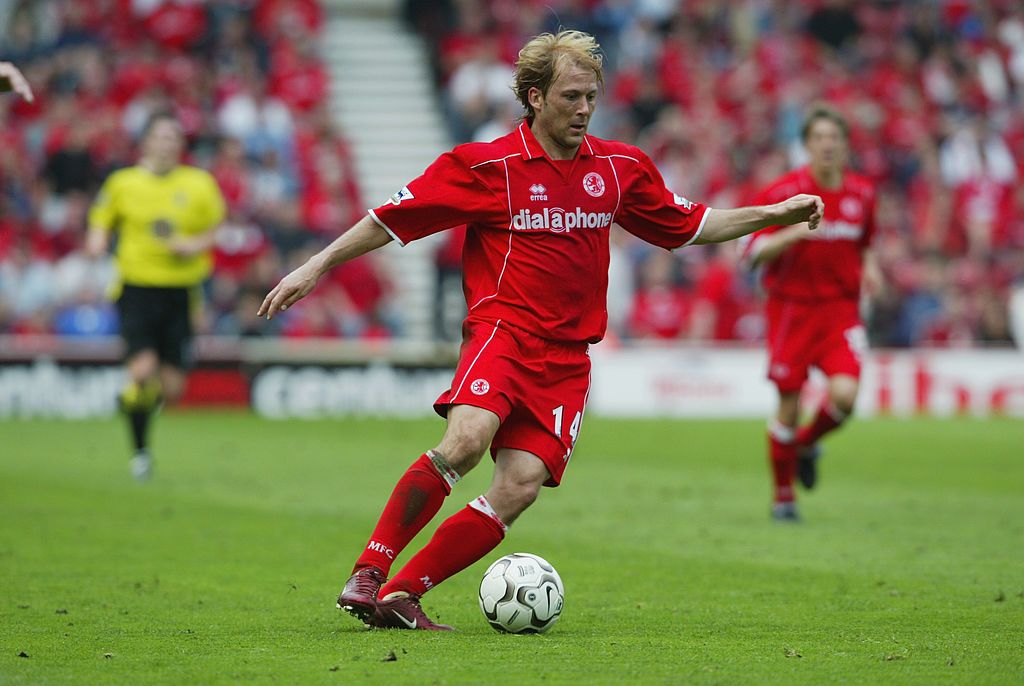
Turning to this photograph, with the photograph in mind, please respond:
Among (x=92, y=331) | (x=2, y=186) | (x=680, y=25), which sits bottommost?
(x=92, y=331)

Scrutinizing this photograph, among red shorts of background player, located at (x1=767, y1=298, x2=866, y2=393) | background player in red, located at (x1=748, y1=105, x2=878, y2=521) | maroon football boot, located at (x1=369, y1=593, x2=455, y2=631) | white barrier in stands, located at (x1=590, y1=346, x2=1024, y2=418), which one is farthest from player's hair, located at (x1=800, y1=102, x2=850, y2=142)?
white barrier in stands, located at (x1=590, y1=346, x2=1024, y2=418)

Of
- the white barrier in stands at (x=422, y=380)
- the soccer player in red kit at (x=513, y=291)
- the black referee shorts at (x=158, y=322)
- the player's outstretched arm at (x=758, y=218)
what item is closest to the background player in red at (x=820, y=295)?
the player's outstretched arm at (x=758, y=218)

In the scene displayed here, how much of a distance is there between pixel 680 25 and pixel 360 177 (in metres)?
6.23

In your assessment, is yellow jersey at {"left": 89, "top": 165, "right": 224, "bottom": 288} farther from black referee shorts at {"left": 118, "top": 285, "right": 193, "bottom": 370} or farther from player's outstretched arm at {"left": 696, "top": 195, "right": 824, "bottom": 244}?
player's outstretched arm at {"left": 696, "top": 195, "right": 824, "bottom": 244}

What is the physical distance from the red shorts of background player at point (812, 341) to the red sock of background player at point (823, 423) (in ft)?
0.74

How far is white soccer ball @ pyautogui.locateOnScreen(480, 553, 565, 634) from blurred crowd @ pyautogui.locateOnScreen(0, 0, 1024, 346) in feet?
46.0

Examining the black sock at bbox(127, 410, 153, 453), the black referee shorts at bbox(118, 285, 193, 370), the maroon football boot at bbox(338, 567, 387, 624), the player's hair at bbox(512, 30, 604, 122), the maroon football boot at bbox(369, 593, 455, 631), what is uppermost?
the player's hair at bbox(512, 30, 604, 122)

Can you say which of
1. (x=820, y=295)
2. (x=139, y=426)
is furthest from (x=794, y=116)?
(x=139, y=426)

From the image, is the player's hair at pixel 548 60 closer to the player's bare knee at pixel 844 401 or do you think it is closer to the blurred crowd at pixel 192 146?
the player's bare knee at pixel 844 401

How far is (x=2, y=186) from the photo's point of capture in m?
20.5

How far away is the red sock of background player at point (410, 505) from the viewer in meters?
6.01

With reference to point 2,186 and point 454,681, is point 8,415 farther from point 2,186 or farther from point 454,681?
point 454,681

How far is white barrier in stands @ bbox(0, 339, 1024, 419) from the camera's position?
18734 mm

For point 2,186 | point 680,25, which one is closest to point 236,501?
point 2,186
